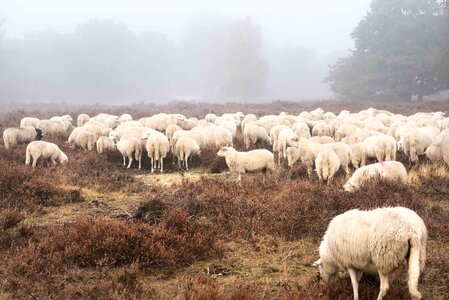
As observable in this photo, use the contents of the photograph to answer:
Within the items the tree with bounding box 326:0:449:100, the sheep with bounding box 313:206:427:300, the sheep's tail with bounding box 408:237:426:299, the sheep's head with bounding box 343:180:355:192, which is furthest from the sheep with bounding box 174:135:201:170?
the tree with bounding box 326:0:449:100

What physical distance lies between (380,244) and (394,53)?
42986 mm

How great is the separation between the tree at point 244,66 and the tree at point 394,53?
1560 cm

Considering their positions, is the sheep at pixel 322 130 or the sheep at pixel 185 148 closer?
the sheep at pixel 185 148

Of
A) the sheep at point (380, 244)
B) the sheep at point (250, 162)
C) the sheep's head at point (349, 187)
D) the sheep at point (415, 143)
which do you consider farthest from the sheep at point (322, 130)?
the sheep at point (380, 244)

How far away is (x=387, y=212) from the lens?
399 cm

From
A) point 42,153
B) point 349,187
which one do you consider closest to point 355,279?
point 349,187

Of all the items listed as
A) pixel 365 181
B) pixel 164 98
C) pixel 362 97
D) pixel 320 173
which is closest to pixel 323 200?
pixel 365 181

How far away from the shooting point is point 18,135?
48.0 feet

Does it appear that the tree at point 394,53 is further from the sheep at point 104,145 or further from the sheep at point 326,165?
the sheep at point 104,145

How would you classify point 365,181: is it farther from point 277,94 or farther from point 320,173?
point 277,94

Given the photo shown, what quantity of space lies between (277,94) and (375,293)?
78305 mm

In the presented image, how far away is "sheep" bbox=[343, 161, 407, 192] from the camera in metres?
8.00

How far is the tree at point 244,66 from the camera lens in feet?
196

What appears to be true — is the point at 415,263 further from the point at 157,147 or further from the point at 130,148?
the point at 130,148
